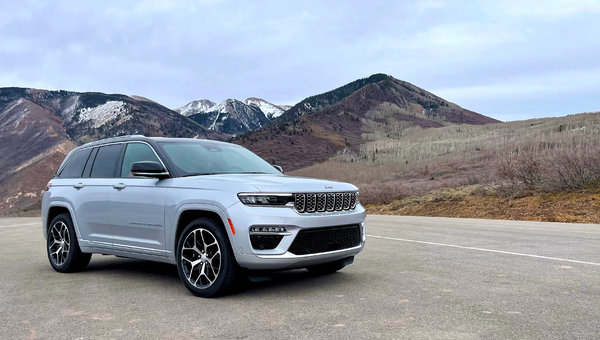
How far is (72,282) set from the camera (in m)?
7.16

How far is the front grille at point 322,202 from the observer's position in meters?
5.83

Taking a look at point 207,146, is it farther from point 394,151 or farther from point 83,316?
point 394,151

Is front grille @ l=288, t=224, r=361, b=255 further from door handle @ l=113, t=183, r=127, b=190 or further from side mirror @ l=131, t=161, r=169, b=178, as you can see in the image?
door handle @ l=113, t=183, r=127, b=190

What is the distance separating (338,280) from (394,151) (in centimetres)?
11612

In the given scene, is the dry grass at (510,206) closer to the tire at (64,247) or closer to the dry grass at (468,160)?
the dry grass at (468,160)

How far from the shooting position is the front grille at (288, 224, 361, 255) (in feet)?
18.9

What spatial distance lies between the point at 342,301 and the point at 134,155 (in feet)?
11.5

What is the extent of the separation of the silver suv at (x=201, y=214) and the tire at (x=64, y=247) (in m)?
0.02

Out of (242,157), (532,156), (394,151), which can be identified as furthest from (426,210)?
(394,151)

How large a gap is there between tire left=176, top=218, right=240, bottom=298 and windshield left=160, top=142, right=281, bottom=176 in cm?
88

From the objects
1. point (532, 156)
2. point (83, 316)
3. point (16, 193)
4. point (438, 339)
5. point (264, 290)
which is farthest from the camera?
point (16, 193)

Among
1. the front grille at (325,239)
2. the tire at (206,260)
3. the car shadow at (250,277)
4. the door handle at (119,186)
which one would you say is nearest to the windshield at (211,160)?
the door handle at (119,186)

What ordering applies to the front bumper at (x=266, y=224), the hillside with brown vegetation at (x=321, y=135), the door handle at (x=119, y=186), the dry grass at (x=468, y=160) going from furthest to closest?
1. the hillside with brown vegetation at (x=321, y=135)
2. the dry grass at (x=468, y=160)
3. the door handle at (x=119, y=186)
4. the front bumper at (x=266, y=224)

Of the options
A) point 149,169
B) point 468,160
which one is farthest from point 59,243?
point 468,160
